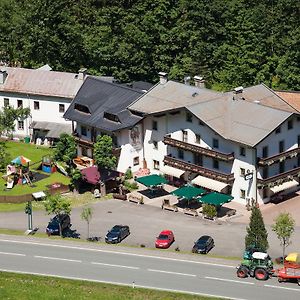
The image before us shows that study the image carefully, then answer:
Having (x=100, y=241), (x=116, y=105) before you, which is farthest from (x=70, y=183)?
(x=100, y=241)

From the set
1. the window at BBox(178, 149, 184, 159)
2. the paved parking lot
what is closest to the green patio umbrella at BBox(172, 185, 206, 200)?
the paved parking lot

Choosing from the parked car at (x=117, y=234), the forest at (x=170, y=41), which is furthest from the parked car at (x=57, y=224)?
the forest at (x=170, y=41)

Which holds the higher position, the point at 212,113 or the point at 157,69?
the point at 157,69

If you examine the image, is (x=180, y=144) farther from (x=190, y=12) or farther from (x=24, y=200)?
(x=190, y=12)

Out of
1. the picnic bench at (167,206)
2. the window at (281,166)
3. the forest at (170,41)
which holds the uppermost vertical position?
the forest at (170,41)

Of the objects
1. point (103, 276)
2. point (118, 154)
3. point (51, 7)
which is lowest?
point (103, 276)

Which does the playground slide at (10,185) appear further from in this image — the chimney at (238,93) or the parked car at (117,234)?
the chimney at (238,93)

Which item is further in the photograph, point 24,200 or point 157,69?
point 157,69

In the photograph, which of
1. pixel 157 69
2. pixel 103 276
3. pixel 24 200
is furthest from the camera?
pixel 157 69

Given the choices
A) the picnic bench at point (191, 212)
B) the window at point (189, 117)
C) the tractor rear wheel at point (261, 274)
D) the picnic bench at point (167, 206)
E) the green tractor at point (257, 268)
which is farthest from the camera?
the window at point (189, 117)
